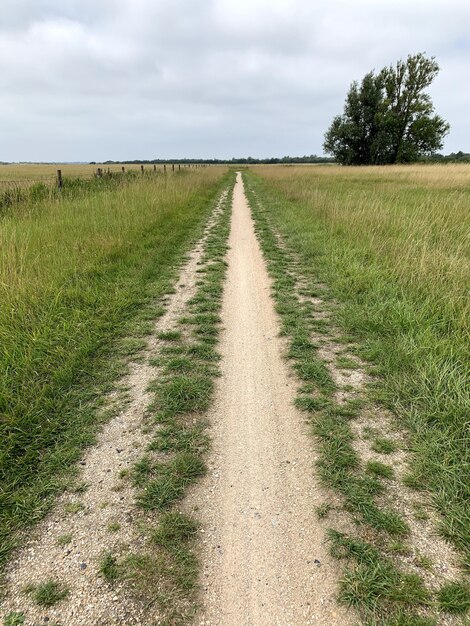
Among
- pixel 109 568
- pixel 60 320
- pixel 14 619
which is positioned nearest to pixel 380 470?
pixel 109 568

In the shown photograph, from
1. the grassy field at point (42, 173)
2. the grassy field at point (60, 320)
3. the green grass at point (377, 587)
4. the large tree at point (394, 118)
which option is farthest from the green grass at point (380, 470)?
the large tree at point (394, 118)

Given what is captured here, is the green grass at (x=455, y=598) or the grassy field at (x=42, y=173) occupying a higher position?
the grassy field at (x=42, y=173)

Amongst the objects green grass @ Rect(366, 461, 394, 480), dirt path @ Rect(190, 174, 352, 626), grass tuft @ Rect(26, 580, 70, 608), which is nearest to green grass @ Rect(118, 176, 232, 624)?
dirt path @ Rect(190, 174, 352, 626)

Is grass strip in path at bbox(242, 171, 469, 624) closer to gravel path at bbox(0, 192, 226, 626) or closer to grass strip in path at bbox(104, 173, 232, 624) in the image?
grass strip in path at bbox(104, 173, 232, 624)

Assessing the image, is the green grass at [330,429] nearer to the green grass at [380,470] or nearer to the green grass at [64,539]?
the green grass at [380,470]

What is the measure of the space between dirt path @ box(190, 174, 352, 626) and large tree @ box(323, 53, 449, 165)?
48.3 meters

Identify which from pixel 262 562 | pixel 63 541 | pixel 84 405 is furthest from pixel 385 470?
pixel 84 405

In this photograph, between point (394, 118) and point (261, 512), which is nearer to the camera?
point (261, 512)

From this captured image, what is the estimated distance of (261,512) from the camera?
6.99 ft

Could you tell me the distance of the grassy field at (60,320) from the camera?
2444 millimetres

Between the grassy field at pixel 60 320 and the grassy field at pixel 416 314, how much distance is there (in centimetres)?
261

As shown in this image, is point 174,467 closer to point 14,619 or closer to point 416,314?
point 14,619

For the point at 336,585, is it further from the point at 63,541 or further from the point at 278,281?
the point at 278,281

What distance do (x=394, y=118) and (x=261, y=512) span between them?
5049 cm
